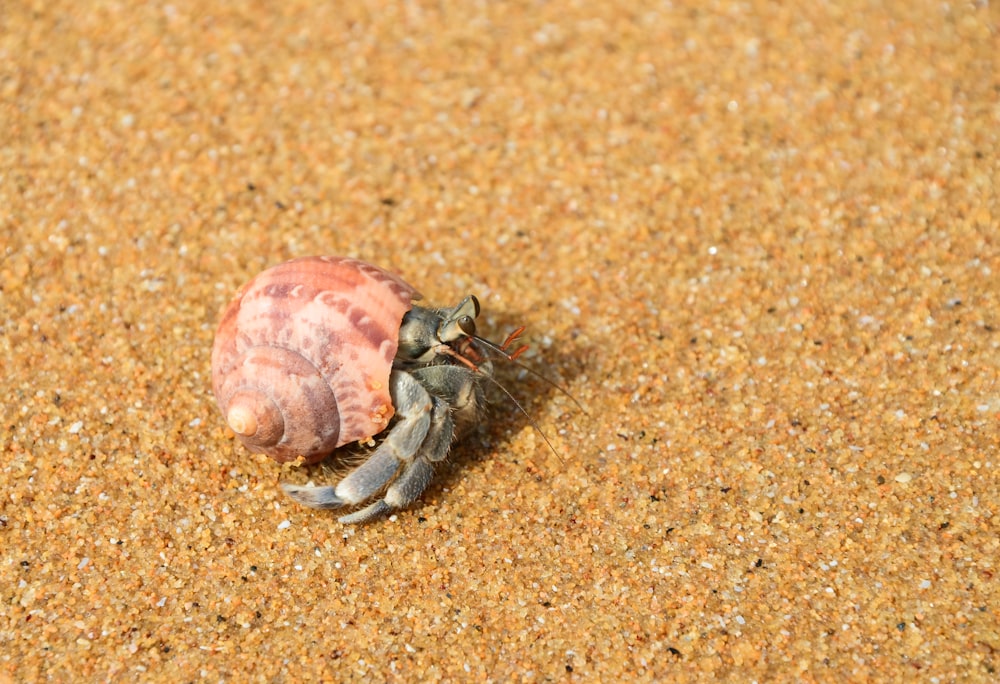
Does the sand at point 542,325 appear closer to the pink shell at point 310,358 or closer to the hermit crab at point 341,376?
the hermit crab at point 341,376

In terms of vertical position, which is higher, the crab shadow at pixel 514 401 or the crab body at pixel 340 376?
the crab body at pixel 340 376

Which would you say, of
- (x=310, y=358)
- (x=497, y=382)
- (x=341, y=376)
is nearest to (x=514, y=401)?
(x=497, y=382)

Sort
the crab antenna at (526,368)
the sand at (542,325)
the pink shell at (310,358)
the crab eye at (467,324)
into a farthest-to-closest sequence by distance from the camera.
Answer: the crab antenna at (526,368) → the crab eye at (467,324) → the pink shell at (310,358) → the sand at (542,325)

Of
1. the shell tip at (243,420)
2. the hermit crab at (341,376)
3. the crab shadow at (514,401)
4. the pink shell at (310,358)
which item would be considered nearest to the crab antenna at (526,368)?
the crab shadow at (514,401)

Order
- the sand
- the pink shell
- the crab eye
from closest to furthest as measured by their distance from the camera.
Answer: the sand
the pink shell
the crab eye

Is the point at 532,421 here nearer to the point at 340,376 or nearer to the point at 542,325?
the point at 542,325

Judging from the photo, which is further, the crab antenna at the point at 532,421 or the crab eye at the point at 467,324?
the crab antenna at the point at 532,421

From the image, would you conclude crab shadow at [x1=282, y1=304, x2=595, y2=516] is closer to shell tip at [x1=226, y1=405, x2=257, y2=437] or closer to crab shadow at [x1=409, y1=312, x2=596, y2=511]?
crab shadow at [x1=409, y1=312, x2=596, y2=511]

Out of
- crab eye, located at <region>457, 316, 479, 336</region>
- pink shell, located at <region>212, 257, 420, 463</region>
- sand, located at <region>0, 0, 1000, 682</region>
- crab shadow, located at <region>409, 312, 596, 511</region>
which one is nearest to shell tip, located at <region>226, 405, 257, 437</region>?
pink shell, located at <region>212, 257, 420, 463</region>
